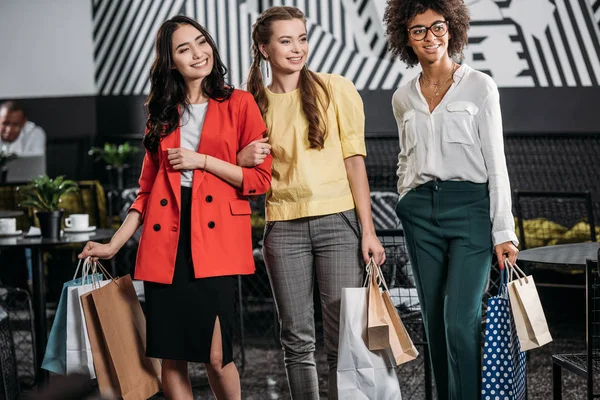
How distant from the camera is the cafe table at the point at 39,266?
442 cm

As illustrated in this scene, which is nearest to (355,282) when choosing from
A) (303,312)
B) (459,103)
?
(303,312)

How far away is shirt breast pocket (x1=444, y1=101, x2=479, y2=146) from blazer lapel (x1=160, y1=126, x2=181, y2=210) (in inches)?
35.4

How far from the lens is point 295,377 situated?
9.59ft

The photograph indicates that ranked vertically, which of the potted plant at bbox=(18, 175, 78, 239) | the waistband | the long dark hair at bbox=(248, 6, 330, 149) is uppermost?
the long dark hair at bbox=(248, 6, 330, 149)

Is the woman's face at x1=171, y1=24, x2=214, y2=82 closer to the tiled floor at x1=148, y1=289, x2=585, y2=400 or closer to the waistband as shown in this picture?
the waistband

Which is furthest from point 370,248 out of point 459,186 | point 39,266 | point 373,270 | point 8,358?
point 39,266

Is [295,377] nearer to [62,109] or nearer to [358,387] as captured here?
[358,387]

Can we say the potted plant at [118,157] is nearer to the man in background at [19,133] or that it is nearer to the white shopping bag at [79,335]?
the man in background at [19,133]

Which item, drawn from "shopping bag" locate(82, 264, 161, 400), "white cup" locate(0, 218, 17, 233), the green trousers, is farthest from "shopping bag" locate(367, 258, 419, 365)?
"white cup" locate(0, 218, 17, 233)

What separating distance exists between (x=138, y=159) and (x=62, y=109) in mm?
1177

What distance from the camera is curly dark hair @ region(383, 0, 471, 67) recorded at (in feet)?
9.63

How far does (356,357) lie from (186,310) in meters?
0.58

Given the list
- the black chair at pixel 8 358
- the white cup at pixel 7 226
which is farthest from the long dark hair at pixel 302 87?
the white cup at pixel 7 226

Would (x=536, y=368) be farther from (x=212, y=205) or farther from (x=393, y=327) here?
(x=212, y=205)
